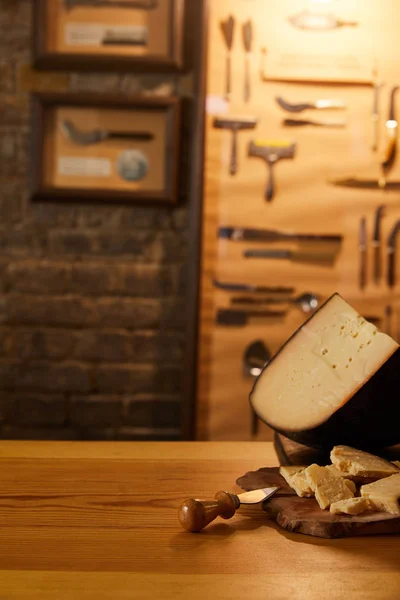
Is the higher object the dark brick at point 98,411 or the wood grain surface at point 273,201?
the wood grain surface at point 273,201

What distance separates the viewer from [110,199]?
2.12 meters

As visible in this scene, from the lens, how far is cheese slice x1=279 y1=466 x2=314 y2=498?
2.55ft

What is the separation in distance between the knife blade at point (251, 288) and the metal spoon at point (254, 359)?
0.15 meters

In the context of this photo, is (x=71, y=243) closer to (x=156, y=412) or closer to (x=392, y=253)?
(x=156, y=412)

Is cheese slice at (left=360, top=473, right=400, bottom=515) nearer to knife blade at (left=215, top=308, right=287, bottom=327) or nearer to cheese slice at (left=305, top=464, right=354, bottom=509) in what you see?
cheese slice at (left=305, top=464, right=354, bottom=509)

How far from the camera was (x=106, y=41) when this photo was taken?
2.10 meters

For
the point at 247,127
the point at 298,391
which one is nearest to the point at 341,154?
the point at 247,127

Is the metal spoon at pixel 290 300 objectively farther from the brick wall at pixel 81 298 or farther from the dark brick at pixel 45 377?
the dark brick at pixel 45 377

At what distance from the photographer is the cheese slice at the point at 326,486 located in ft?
2.41

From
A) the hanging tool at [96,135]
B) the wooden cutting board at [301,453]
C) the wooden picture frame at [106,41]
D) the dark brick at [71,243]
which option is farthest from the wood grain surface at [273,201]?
the wooden cutting board at [301,453]

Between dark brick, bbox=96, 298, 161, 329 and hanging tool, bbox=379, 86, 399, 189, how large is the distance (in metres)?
0.77

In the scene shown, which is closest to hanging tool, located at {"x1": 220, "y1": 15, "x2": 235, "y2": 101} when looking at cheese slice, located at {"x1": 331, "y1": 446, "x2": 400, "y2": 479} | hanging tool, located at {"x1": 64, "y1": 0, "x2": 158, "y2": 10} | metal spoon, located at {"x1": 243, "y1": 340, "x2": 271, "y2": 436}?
hanging tool, located at {"x1": 64, "y1": 0, "x2": 158, "y2": 10}

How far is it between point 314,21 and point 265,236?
622 mm

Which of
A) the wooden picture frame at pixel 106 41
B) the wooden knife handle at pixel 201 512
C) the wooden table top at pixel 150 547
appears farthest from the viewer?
the wooden picture frame at pixel 106 41
